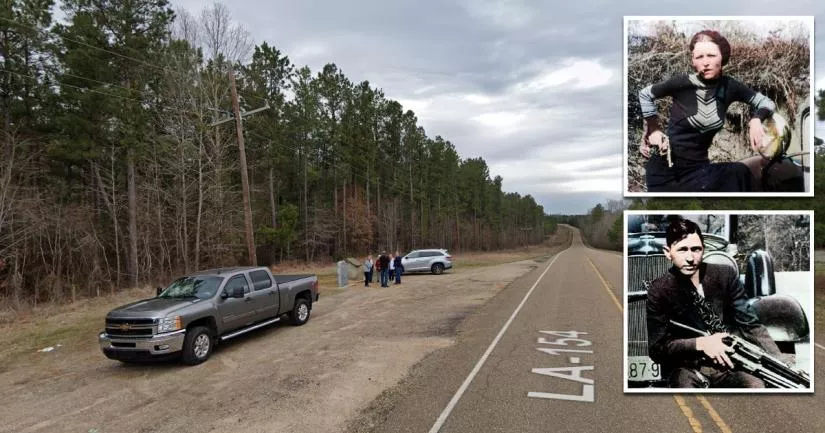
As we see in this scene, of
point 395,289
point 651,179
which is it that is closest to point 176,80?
point 395,289

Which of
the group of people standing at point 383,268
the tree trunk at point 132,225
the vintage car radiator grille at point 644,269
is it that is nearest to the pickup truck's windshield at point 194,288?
the vintage car radiator grille at point 644,269

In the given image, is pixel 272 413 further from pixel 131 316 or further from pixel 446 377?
pixel 131 316

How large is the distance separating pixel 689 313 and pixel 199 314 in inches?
353

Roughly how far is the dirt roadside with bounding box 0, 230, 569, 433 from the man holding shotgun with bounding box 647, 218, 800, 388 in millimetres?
4088

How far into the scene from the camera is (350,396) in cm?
758

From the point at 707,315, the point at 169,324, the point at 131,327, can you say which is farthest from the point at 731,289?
the point at 131,327

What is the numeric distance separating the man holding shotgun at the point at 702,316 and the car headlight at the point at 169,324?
841 centimetres

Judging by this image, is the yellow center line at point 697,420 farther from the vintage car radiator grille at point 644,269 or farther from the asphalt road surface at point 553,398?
the vintage car radiator grille at point 644,269

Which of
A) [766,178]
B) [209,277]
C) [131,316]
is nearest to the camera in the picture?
[766,178]

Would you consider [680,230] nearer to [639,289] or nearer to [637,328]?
[639,289]

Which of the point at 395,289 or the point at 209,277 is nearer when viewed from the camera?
the point at 209,277

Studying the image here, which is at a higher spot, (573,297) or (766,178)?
(766,178)

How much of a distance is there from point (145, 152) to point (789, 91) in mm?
29687

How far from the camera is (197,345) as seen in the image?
9.96 m
